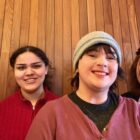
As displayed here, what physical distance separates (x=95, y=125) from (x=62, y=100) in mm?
180

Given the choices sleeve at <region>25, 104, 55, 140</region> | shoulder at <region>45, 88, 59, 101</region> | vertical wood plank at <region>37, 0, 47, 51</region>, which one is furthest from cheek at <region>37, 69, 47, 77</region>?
sleeve at <region>25, 104, 55, 140</region>

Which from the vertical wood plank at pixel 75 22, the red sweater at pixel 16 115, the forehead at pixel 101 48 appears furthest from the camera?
the vertical wood plank at pixel 75 22

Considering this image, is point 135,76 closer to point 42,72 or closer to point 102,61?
point 42,72

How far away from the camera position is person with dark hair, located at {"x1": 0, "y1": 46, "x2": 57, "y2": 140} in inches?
56.2

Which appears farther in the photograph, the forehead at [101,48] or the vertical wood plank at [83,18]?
the vertical wood plank at [83,18]

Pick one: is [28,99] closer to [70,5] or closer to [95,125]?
[95,125]

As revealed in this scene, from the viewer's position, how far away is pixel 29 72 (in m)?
1.50

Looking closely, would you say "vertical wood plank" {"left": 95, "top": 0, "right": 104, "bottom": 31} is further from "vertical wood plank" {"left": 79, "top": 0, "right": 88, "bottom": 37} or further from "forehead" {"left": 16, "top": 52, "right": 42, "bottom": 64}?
"forehead" {"left": 16, "top": 52, "right": 42, "bottom": 64}

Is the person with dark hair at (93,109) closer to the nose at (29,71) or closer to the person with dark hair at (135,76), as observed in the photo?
the nose at (29,71)

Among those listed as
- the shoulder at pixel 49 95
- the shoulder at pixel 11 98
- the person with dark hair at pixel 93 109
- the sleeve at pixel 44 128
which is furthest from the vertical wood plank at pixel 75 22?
the sleeve at pixel 44 128

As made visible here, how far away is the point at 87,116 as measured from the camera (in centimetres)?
103

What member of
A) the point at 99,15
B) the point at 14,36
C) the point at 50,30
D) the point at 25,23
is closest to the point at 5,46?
the point at 14,36

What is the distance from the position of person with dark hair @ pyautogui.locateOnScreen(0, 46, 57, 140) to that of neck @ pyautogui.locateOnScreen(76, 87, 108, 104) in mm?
461

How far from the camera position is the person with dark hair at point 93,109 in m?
0.97
